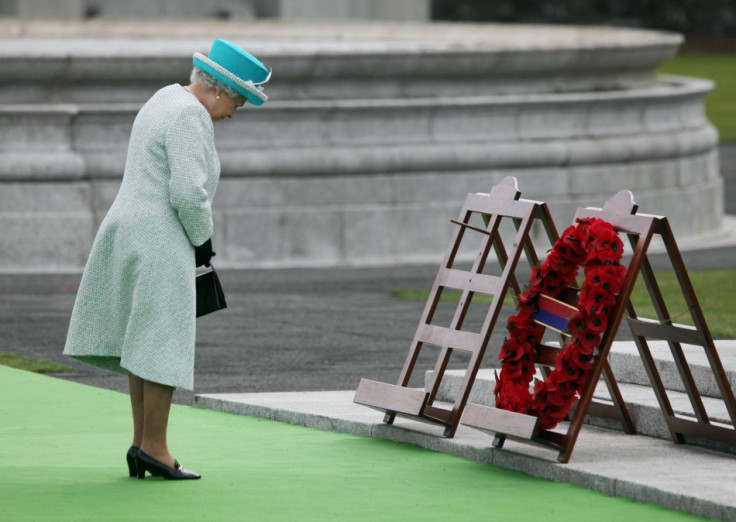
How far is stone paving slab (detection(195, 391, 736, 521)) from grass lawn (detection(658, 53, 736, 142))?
26.7 metres

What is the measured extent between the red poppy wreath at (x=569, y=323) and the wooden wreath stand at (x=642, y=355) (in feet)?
0.15

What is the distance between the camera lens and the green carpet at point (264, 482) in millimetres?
6375

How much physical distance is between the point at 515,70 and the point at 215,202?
3.54 m

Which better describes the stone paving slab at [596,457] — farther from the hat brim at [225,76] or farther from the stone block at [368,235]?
the stone block at [368,235]

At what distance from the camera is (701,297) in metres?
13.9

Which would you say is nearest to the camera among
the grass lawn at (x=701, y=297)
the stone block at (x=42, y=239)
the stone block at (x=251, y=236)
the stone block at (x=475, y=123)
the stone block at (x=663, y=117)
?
the grass lawn at (x=701, y=297)

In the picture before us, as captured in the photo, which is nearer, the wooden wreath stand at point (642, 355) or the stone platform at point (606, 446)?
the stone platform at point (606, 446)

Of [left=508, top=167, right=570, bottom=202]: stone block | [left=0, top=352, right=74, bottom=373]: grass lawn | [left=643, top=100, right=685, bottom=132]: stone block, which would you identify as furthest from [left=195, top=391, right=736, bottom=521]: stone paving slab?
[left=643, top=100, right=685, bottom=132]: stone block

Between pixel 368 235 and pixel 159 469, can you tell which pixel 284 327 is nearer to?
pixel 368 235

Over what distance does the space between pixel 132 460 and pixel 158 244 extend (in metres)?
0.86

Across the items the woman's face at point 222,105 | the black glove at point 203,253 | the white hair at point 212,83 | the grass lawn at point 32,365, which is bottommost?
the grass lawn at point 32,365

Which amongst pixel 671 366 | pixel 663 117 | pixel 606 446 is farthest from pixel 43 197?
pixel 606 446

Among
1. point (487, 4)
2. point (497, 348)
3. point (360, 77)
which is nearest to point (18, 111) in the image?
point (360, 77)

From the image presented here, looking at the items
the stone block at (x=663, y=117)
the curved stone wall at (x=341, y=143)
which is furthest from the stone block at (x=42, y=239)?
the stone block at (x=663, y=117)
